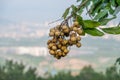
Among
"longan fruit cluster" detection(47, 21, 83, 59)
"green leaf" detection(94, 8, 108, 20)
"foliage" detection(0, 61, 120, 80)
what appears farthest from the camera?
"foliage" detection(0, 61, 120, 80)

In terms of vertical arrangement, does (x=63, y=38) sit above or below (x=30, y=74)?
below

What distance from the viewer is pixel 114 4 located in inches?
118

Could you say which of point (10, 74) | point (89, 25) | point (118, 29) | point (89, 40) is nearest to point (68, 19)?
point (89, 25)

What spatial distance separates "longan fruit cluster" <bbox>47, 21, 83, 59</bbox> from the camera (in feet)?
8.27

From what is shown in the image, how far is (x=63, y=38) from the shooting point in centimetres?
257

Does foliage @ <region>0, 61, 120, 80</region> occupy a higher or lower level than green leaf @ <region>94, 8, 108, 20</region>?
higher

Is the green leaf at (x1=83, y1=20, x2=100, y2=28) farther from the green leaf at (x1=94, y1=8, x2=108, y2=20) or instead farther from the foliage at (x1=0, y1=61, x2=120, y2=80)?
the foliage at (x1=0, y1=61, x2=120, y2=80)

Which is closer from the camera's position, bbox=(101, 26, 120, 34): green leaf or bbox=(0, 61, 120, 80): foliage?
bbox=(101, 26, 120, 34): green leaf

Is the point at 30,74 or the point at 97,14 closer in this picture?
the point at 97,14

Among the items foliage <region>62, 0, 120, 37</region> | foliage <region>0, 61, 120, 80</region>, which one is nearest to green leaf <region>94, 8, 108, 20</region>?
foliage <region>62, 0, 120, 37</region>

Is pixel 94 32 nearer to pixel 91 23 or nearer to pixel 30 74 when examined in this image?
pixel 91 23

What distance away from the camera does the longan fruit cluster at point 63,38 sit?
99.3 inches

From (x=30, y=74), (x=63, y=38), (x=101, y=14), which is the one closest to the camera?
(x=63, y=38)

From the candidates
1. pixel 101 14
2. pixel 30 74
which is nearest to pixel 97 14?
pixel 101 14
